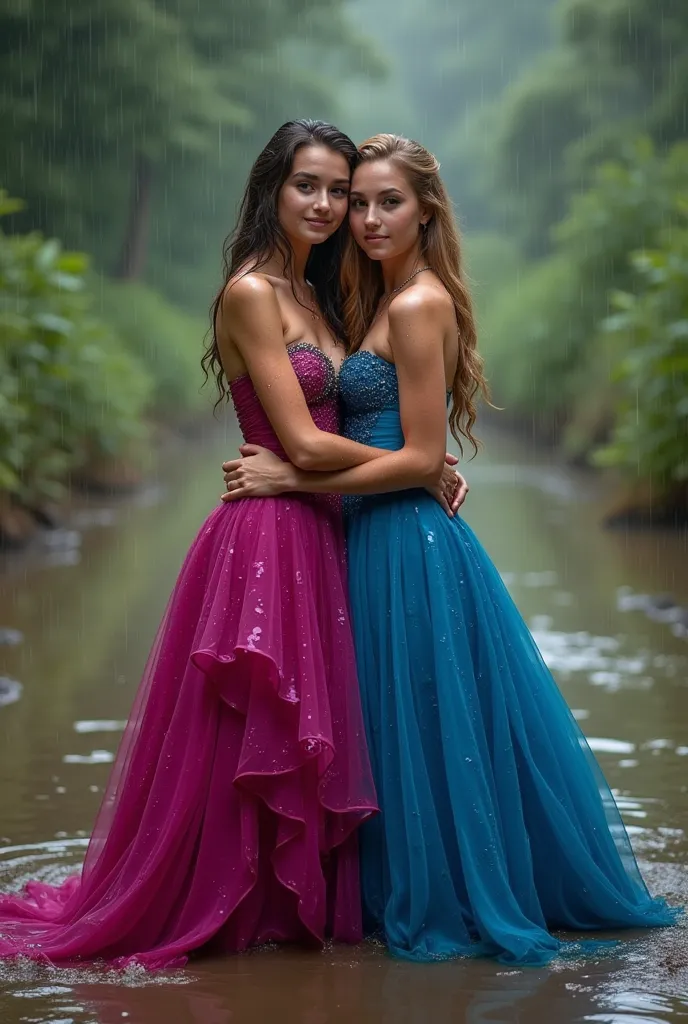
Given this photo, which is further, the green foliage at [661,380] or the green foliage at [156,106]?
the green foliage at [156,106]

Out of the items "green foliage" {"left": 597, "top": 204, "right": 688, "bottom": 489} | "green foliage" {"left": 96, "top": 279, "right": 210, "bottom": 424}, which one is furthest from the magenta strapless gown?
"green foliage" {"left": 96, "top": 279, "right": 210, "bottom": 424}

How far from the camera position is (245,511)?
3.83 metres

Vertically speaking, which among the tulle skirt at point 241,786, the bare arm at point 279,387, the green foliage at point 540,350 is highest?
the green foliage at point 540,350

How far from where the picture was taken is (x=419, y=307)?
3.76m

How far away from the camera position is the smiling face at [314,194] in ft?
12.6

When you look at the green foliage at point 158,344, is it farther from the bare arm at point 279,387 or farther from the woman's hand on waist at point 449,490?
the bare arm at point 279,387

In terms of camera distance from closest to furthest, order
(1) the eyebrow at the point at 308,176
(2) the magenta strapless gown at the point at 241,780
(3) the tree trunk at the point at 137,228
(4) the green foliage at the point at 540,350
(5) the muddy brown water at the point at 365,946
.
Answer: (5) the muddy brown water at the point at 365,946 → (2) the magenta strapless gown at the point at 241,780 → (1) the eyebrow at the point at 308,176 → (4) the green foliage at the point at 540,350 → (3) the tree trunk at the point at 137,228

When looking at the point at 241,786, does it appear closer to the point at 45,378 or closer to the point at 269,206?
the point at 269,206

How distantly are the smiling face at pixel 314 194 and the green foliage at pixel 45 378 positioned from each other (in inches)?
290

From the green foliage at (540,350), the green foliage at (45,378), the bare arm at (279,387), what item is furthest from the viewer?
the green foliage at (540,350)

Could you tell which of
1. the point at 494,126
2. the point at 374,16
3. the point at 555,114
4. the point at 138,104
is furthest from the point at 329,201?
the point at 374,16

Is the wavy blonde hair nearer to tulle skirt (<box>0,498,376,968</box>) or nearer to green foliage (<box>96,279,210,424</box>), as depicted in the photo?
tulle skirt (<box>0,498,376,968</box>)

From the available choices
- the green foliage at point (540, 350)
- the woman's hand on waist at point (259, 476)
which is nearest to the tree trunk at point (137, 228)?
the green foliage at point (540, 350)

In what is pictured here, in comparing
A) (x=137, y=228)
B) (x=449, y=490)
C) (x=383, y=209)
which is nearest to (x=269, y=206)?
(x=383, y=209)
